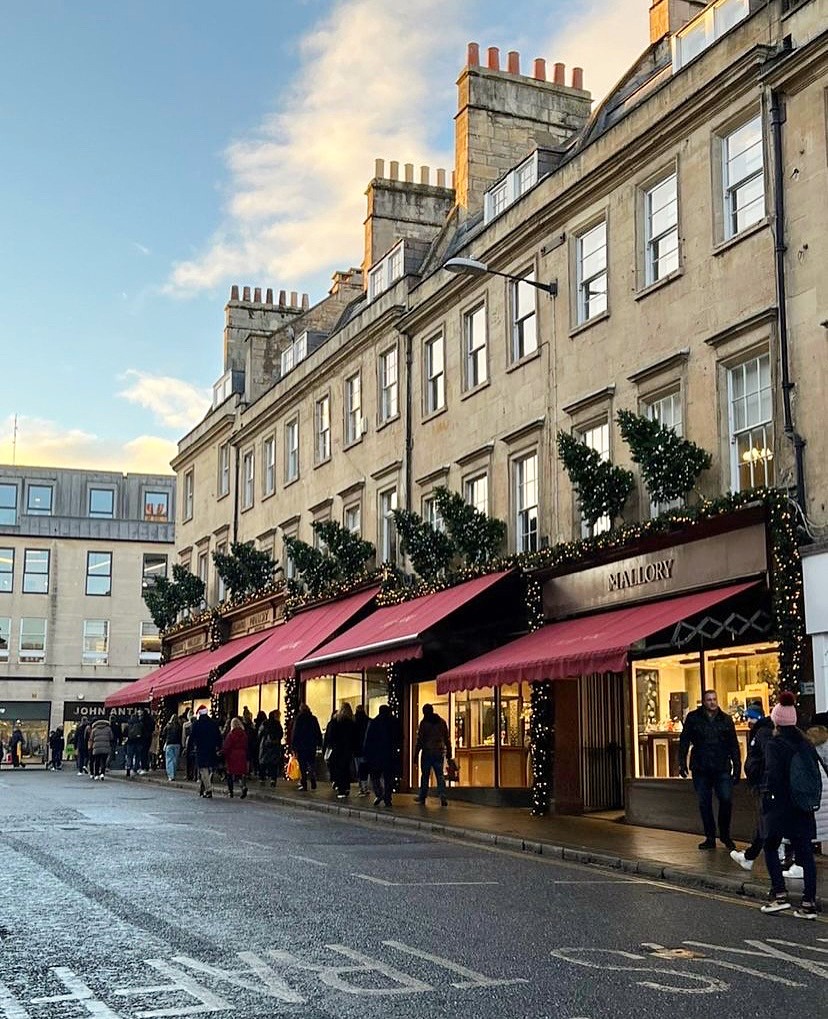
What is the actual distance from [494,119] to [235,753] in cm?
1488

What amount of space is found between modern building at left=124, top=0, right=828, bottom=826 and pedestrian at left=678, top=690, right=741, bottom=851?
99cm

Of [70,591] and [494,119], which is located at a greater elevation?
[494,119]

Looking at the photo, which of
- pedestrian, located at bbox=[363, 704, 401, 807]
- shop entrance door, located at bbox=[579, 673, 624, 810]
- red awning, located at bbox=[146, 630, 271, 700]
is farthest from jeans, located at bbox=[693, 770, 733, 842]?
red awning, located at bbox=[146, 630, 271, 700]

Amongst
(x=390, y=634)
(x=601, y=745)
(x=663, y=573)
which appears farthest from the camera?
(x=390, y=634)

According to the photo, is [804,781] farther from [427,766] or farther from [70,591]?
[70,591]

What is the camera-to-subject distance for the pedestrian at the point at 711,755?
15.8 meters

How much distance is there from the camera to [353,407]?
3231cm

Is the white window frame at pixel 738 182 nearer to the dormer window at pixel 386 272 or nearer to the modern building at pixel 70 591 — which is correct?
the dormer window at pixel 386 272

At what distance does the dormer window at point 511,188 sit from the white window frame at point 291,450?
34.0 ft

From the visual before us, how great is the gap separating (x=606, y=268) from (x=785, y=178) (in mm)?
4690

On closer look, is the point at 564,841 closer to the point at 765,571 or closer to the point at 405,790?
the point at 765,571

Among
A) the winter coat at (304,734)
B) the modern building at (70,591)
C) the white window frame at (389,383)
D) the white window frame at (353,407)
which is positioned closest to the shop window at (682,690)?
Result: the winter coat at (304,734)

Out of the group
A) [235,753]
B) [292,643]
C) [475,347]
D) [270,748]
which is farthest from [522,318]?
[270,748]

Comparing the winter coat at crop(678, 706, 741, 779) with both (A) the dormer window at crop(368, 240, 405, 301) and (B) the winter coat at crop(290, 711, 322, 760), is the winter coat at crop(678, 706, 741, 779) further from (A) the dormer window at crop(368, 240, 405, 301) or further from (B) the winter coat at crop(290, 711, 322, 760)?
(A) the dormer window at crop(368, 240, 405, 301)
